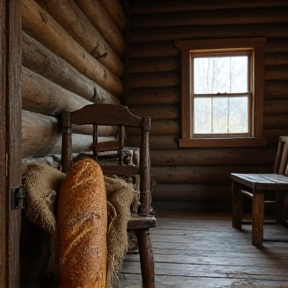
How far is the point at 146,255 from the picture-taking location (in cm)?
170

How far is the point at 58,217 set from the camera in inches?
49.6

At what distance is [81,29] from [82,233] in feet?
5.98

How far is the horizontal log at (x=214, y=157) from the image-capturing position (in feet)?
13.4

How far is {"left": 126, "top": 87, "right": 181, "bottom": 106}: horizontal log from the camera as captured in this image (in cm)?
Answer: 419

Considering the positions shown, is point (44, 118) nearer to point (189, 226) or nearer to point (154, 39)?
point (189, 226)

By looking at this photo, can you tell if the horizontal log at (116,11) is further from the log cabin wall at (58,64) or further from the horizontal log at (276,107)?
the horizontal log at (276,107)

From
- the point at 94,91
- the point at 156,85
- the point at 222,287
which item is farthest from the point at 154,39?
the point at 222,287

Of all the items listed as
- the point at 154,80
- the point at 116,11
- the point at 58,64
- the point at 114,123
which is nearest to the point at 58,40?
the point at 58,64

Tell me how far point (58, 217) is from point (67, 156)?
2.38 ft

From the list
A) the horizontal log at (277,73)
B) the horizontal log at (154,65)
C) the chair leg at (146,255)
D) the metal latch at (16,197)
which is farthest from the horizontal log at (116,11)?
the metal latch at (16,197)

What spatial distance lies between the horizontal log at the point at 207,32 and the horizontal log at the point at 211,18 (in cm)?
5

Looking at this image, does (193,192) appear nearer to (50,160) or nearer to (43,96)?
(50,160)

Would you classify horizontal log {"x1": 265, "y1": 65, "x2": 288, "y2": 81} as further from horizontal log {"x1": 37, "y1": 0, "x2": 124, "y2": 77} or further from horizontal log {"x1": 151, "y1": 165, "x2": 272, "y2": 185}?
horizontal log {"x1": 37, "y1": 0, "x2": 124, "y2": 77}

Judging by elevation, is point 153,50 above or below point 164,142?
above
